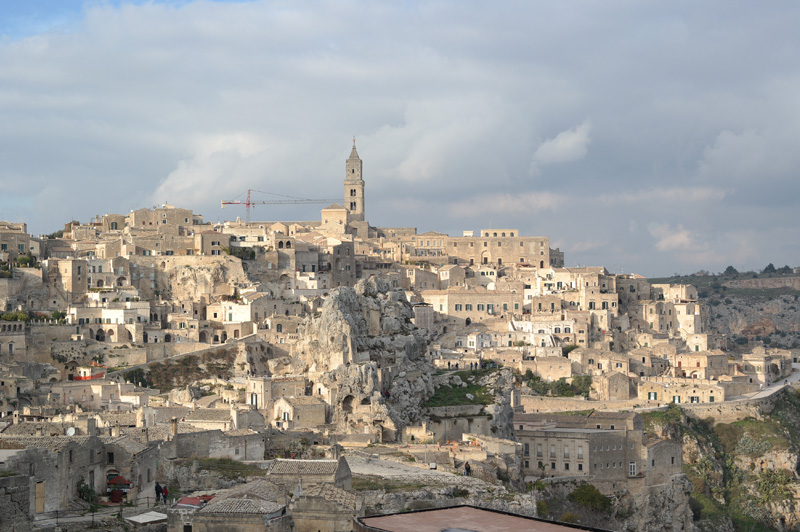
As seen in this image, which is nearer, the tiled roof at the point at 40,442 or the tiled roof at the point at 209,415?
the tiled roof at the point at 40,442

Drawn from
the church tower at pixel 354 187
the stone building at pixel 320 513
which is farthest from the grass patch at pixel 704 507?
the church tower at pixel 354 187

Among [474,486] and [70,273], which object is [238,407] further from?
[70,273]

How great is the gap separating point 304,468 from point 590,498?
2669cm

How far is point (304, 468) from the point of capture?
4025cm

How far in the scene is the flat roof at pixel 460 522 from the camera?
24828 millimetres

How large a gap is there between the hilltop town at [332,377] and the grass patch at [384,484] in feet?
0.77

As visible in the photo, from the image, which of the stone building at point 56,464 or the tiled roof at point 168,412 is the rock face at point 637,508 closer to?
the tiled roof at point 168,412

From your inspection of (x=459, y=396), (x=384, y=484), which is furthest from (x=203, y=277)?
(x=384, y=484)

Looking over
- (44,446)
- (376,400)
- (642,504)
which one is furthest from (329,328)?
(44,446)

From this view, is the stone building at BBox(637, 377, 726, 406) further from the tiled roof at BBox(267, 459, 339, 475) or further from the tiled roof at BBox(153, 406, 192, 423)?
the tiled roof at BBox(267, 459, 339, 475)

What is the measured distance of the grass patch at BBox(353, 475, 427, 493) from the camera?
44562 millimetres

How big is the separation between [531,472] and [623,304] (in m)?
38.8

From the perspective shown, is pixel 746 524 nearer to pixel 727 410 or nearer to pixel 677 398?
pixel 727 410

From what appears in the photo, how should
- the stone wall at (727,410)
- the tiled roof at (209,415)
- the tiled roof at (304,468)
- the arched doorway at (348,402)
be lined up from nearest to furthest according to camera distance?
1. the tiled roof at (304,468)
2. the tiled roof at (209,415)
3. the arched doorway at (348,402)
4. the stone wall at (727,410)
